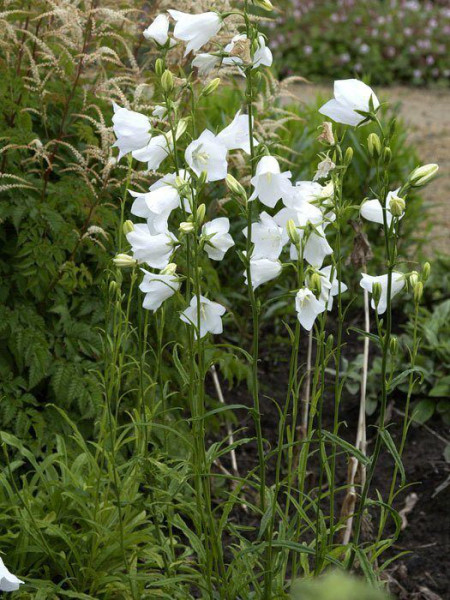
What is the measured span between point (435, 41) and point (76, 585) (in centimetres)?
1029

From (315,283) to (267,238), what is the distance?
14 cm

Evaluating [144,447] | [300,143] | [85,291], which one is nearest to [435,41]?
[300,143]

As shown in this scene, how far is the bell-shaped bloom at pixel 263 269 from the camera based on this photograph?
5.64 feet

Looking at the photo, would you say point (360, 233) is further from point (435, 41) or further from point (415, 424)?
point (435, 41)

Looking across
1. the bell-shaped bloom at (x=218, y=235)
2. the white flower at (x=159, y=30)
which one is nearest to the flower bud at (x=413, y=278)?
the bell-shaped bloom at (x=218, y=235)

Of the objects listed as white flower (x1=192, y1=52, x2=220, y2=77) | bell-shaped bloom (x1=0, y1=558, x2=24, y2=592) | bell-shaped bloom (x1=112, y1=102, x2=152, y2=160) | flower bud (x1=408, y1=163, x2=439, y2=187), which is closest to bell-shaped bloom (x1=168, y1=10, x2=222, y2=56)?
white flower (x1=192, y1=52, x2=220, y2=77)

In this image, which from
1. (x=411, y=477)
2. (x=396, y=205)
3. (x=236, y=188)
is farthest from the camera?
(x=411, y=477)

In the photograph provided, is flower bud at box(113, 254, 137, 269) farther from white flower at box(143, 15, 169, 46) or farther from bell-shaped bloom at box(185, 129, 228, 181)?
white flower at box(143, 15, 169, 46)

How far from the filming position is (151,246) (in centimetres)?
171

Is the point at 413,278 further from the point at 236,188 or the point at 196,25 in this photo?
the point at 196,25

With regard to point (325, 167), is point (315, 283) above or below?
below

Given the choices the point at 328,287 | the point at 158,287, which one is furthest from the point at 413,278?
the point at 158,287

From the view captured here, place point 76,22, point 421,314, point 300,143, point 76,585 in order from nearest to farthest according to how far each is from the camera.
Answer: point 76,585
point 76,22
point 421,314
point 300,143

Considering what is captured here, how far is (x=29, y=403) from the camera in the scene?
2885 mm
